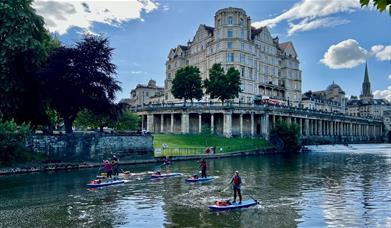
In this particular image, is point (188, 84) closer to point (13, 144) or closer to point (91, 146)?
point (91, 146)

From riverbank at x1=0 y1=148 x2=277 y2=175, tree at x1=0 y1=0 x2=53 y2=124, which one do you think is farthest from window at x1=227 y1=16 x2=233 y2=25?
tree at x1=0 y1=0 x2=53 y2=124

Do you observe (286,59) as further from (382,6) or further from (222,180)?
(382,6)

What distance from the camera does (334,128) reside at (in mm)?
129500

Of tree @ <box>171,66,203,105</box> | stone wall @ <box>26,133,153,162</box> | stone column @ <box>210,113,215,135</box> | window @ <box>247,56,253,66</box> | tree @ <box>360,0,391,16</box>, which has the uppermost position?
window @ <box>247,56,253,66</box>

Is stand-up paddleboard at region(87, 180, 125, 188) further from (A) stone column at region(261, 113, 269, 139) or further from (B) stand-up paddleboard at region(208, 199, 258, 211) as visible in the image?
(A) stone column at region(261, 113, 269, 139)

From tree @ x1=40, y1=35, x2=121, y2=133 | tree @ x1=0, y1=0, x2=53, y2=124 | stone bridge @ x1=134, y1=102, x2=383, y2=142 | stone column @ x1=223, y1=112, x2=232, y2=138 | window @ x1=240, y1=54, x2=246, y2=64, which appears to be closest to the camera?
tree @ x1=0, y1=0, x2=53, y2=124

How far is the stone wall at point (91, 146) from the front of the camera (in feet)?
165

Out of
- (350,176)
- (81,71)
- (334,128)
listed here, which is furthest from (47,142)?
(334,128)

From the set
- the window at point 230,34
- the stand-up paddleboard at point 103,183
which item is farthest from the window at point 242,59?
the stand-up paddleboard at point 103,183

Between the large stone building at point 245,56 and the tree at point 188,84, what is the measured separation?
57.2 feet

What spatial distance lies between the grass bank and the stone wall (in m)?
4.99

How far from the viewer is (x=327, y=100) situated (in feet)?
543

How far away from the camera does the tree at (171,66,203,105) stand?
9450cm

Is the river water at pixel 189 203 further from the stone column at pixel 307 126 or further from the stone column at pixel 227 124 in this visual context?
the stone column at pixel 307 126
